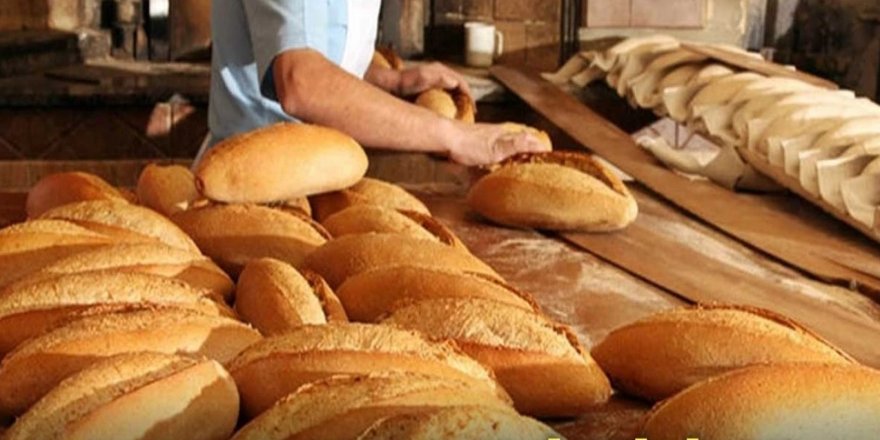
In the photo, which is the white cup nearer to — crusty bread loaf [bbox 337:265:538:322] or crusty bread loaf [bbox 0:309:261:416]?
crusty bread loaf [bbox 337:265:538:322]

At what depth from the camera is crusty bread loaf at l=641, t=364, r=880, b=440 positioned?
94 centimetres

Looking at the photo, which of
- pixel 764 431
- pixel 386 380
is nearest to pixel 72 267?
pixel 386 380

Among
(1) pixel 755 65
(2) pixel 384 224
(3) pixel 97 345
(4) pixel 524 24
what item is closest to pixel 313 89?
(2) pixel 384 224

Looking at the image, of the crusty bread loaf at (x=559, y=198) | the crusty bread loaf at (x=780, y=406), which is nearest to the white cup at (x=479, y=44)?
the crusty bread loaf at (x=559, y=198)

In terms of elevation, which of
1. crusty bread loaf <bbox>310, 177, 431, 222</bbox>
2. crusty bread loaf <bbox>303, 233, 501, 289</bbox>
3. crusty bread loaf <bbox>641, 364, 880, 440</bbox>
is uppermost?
crusty bread loaf <bbox>641, 364, 880, 440</bbox>

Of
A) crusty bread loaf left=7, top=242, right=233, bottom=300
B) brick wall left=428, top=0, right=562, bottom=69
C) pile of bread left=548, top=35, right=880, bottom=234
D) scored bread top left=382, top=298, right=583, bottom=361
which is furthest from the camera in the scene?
brick wall left=428, top=0, right=562, bottom=69

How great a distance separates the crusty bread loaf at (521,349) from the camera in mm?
1144

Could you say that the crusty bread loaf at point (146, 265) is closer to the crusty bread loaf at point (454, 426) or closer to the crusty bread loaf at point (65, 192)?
the crusty bread loaf at point (65, 192)

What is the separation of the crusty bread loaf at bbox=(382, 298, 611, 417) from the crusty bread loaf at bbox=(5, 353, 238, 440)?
0.25 metres

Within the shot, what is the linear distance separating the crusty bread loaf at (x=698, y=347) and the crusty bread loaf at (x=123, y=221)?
1.79 feet

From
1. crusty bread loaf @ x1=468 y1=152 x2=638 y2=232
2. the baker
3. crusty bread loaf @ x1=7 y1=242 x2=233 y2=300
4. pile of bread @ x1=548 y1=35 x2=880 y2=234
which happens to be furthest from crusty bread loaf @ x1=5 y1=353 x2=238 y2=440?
the baker

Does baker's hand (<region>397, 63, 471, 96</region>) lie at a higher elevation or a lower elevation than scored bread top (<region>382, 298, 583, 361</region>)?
lower

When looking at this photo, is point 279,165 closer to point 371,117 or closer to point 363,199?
point 363,199

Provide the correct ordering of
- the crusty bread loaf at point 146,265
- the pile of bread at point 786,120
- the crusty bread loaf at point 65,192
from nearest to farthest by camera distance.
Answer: the crusty bread loaf at point 146,265
the crusty bread loaf at point 65,192
the pile of bread at point 786,120
